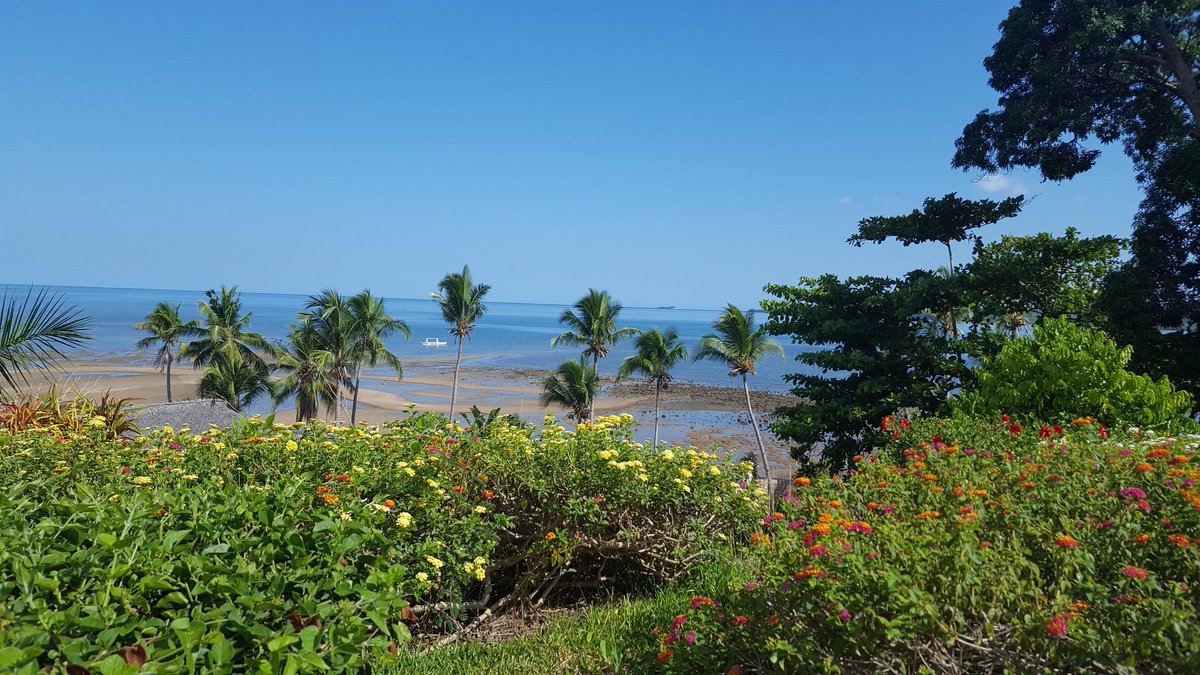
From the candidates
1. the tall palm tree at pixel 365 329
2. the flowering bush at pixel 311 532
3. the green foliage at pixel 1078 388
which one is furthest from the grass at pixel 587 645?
the tall palm tree at pixel 365 329

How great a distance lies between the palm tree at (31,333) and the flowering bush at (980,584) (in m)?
7.54

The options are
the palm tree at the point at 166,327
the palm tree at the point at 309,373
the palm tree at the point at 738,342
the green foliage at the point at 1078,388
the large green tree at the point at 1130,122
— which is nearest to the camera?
the green foliage at the point at 1078,388

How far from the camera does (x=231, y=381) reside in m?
32.8

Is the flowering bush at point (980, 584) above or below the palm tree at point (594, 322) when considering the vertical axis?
below

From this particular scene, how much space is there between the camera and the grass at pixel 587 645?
12.3 feet

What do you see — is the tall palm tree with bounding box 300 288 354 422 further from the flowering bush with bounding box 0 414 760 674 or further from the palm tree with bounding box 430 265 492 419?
the flowering bush with bounding box 0 414 760 674

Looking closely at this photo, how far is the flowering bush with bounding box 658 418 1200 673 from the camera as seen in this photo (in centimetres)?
231

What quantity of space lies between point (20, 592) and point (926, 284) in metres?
13.3

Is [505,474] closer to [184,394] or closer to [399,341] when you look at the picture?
[184,394]

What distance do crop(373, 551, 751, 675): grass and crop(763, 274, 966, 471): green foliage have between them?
807 centimetres

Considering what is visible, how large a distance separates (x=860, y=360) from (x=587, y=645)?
10.2 meters

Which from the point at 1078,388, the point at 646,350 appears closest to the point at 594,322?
the point at 646,350

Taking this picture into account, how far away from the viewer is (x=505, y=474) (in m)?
5.05

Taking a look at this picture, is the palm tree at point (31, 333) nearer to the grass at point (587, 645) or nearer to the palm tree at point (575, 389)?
the grass at point (587, 645)
